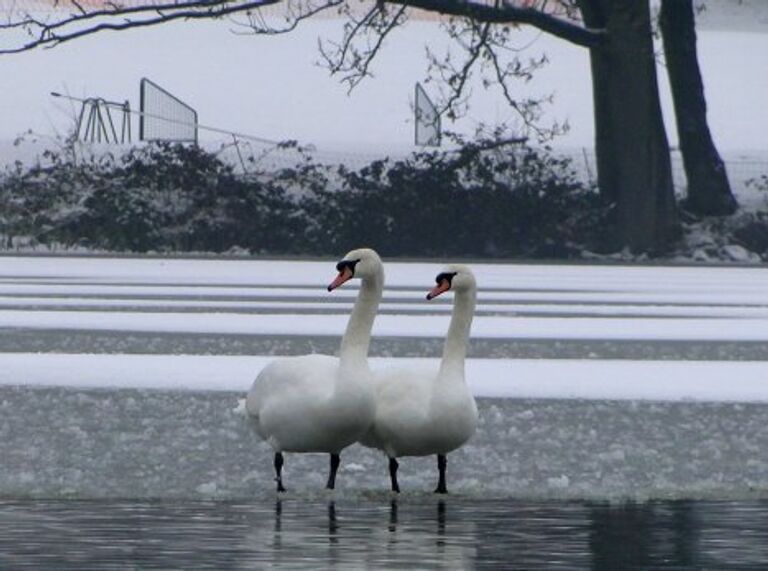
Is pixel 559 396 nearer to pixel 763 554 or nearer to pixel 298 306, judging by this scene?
pixel 763 554

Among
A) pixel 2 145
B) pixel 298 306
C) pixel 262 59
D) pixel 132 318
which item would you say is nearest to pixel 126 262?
pixel 298 306

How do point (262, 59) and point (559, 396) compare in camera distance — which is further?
point (262, 59)

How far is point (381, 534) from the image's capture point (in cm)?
793

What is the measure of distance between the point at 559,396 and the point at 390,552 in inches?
214

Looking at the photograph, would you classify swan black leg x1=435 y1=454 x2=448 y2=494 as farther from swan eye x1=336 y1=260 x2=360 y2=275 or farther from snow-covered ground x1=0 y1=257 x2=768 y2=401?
swan eye x1=336 y1=260 x2=360 y2=275

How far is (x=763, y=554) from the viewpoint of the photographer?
24.5 ft

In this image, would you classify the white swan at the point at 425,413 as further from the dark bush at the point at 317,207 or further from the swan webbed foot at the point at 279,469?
the dark bush at the point at 317,207

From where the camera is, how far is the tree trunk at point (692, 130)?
1268 inches

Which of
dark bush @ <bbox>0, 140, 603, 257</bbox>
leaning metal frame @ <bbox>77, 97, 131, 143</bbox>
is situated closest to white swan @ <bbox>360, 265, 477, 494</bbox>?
dark bush @ <bbox>0, 140, 603, 257</bbox>

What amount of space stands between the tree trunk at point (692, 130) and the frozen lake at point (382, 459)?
11.3 meters

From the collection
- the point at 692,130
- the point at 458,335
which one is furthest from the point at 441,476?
the point at 692,130

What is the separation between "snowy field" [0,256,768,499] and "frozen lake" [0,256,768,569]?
27mm

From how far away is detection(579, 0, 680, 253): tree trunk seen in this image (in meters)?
30.9

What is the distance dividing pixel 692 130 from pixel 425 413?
78.6 feet
